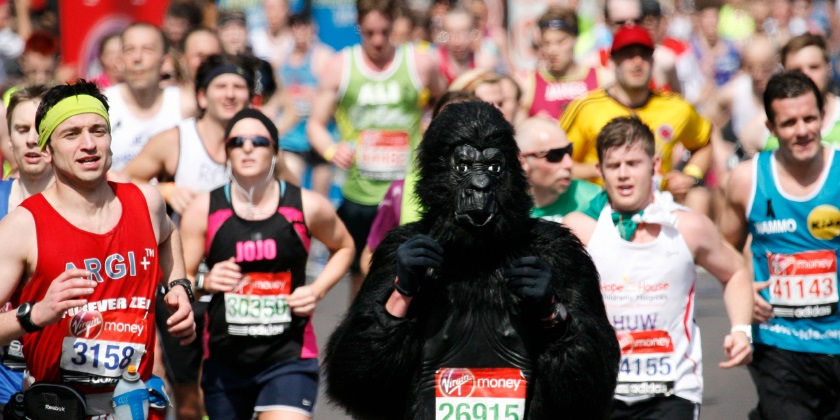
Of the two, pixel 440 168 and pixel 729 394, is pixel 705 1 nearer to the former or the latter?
pixel 729 394

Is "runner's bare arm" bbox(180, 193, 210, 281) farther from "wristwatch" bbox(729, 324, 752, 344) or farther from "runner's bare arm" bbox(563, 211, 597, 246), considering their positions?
"wristwatch" bbox(729, 324, 752, 344)

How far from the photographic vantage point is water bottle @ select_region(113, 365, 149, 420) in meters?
5.22

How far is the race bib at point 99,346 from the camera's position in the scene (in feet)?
17.0

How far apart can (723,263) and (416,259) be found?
2.28m

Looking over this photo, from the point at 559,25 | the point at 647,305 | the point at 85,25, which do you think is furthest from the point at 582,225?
the point at 85,25

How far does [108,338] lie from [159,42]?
414cm

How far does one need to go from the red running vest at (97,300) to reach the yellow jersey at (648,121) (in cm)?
356

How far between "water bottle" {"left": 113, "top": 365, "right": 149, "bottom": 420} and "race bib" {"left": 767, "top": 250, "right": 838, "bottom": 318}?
293 centimetres

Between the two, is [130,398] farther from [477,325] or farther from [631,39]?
[631,39]

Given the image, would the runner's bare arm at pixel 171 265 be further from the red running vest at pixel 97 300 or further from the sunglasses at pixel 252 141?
the sunglasses at pixel 252 141

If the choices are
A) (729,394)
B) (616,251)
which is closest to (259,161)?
(616,251)

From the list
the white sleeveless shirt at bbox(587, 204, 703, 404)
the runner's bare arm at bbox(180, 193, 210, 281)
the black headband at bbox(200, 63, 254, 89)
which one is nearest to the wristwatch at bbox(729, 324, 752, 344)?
the white sleeveless shirt at bbox(587, 204, 703, 404)

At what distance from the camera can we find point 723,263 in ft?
20.3

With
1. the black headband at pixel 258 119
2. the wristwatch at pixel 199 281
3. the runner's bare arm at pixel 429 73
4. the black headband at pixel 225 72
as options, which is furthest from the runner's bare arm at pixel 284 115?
the wristwatch at pixel 199 281
